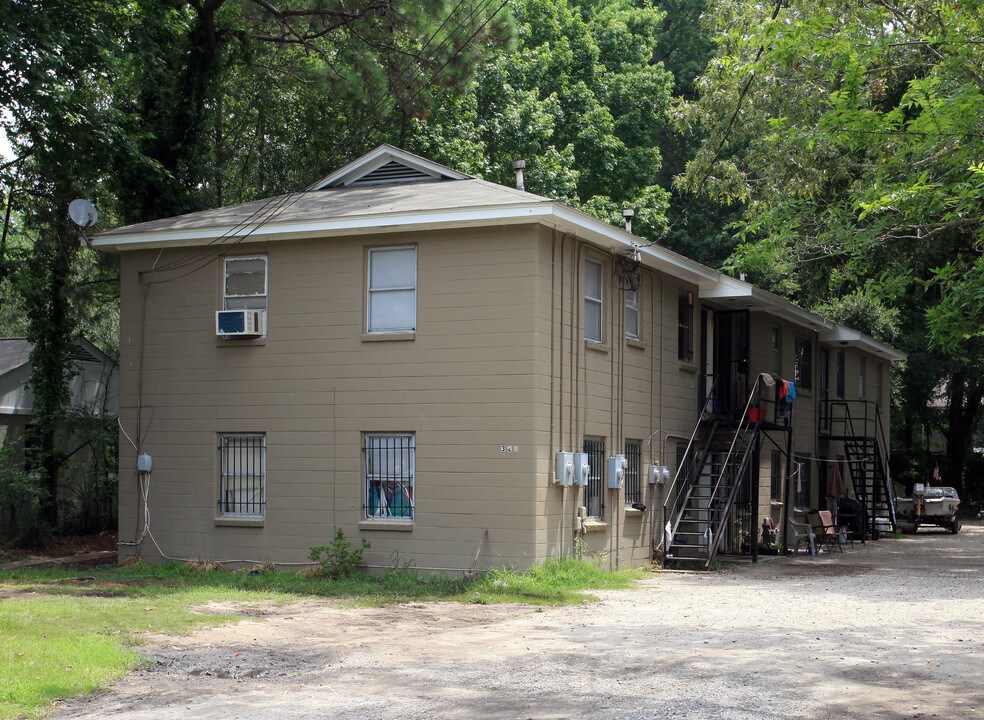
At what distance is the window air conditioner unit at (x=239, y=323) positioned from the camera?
18453 millimetres

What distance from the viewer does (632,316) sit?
808 inches

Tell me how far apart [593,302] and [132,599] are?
854 centimetres

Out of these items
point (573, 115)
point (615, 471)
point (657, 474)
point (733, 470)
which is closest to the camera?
point (615, 471)

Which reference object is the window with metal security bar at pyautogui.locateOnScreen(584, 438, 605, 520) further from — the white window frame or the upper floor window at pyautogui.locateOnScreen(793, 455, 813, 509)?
the upper floor window at pyautogui.locateOnScreen(793, 455, 813, 509)

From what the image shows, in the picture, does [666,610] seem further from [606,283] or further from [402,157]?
[402,157]

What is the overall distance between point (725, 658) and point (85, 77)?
17053 mm

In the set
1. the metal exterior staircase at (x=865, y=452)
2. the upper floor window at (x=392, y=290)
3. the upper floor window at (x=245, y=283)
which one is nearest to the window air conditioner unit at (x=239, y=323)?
the upper floor window at (x=245, y=283)

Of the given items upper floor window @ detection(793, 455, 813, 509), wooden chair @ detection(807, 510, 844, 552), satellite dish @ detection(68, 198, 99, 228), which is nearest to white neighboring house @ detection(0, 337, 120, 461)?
satellite dish @ detection(68, 198, 99, 228)

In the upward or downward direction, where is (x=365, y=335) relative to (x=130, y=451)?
upward

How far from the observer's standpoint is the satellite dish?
19.3 m

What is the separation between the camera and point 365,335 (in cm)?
1800

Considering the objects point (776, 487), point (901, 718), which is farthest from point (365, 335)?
point (776, 487)

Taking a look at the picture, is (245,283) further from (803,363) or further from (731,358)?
(803,363)

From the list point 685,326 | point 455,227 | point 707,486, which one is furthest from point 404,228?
point 707,486
